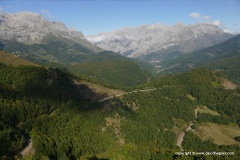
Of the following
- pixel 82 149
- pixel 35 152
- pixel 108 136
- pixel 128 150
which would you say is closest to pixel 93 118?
pixel 108 136

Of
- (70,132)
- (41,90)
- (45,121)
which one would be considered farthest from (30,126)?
(41,90)

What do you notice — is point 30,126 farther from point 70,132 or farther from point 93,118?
point 93,118

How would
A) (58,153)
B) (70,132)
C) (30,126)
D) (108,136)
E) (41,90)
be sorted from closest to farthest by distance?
(58,153), (30,126), (70,132), (108,136), (41,90)

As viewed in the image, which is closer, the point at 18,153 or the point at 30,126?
the point at 18,153

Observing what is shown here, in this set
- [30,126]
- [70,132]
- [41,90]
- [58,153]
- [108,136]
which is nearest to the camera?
[58,153]

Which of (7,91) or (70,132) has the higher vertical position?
(7,91)

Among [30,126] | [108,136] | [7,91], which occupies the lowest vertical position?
[108,136]

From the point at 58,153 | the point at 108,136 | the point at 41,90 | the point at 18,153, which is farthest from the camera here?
the point at 41,90

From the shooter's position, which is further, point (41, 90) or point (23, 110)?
point (41, 90)

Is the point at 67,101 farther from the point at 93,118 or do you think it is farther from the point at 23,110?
the point at 23,110
